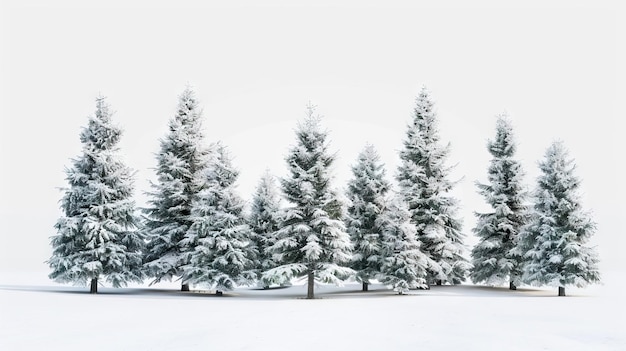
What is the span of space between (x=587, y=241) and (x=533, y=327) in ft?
60.5

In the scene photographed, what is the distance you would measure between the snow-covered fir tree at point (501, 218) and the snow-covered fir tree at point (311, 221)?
10532 mm

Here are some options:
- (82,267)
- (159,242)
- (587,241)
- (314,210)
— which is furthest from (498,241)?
(82,267)

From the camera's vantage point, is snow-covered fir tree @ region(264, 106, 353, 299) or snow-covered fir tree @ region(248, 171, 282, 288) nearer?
snow-covered fir tree @ region(264, 106, 353, 299)

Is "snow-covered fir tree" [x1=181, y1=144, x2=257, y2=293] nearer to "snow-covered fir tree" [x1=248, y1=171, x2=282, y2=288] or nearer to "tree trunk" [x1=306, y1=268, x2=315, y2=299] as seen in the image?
"tree trunk" [x1=306, y1=268, x2=315, y2=299]

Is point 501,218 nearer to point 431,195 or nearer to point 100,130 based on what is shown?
point 431,195

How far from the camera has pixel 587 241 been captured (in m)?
34.1

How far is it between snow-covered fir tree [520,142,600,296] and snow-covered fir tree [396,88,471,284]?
15.2ft

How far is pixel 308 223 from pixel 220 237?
17.2 feet

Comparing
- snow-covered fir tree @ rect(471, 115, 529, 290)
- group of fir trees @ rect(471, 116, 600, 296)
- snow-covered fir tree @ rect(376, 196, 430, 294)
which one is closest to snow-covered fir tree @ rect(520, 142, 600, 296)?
group of fir trees @ rect(471, 116, 600, 296)

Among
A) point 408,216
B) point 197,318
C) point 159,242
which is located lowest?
point 197,318

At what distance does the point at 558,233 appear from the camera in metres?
34.2

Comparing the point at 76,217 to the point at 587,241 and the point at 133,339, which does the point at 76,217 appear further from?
the point at 587,241

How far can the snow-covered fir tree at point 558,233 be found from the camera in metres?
33.1

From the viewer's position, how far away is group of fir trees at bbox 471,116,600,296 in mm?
33344
